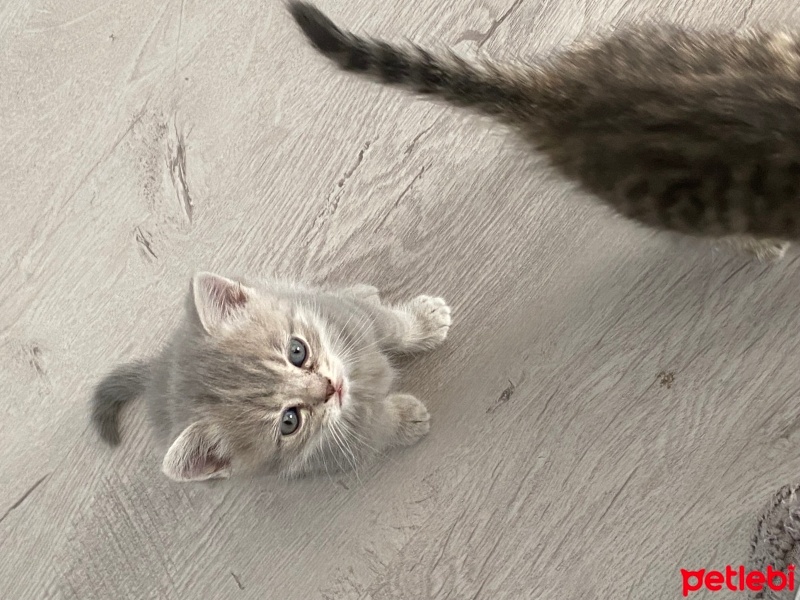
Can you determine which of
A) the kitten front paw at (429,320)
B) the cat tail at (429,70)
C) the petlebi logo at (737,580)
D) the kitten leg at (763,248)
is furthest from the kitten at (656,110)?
the petlebi logo at (737,580)

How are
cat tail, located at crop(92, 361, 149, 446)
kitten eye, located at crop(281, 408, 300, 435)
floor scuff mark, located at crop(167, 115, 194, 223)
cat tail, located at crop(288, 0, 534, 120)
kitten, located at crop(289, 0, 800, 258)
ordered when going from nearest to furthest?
kitten, located at crop(289, 0, 800, 258) < cat tail, located at crop(288, 0, 534, 120) < kitten eye, located at crop(281, 408, 300, 435) < cat tail, located at crop(92, 361, 149, 446) < floor scuff mark, located at crop(167, 115, 194, 223)

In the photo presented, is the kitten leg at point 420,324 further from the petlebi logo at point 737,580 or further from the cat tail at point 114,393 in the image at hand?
the petlebi logo at point 737,580

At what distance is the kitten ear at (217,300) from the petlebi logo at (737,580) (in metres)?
0.86

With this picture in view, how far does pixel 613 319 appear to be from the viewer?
3.44ft

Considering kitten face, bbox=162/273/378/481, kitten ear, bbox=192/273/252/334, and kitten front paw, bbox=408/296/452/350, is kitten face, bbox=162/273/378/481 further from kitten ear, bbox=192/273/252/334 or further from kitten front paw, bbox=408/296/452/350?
kitten front paw, bbox=408/296/452/350

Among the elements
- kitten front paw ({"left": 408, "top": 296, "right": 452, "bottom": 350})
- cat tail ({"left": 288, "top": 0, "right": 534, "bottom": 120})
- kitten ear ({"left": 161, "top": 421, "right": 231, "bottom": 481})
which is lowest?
kitten ear ({"left": 161, "top": 421, "right": 231, "bottom": 481})

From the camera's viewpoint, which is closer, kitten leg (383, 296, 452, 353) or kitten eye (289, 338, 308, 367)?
kitten eye (289, 338, 308, 367)

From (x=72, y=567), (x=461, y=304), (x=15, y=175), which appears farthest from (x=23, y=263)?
(x=461, y=304)

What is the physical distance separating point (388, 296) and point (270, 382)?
1.04 feet

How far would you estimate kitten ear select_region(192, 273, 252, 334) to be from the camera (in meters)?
0.84

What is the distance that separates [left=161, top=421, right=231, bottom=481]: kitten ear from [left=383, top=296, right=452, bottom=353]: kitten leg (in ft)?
1.04

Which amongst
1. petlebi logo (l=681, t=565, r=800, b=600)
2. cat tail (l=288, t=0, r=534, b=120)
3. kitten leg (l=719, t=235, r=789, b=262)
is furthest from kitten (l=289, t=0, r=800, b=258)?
petlebi logo (l=681, t=565, r=800, b=600)

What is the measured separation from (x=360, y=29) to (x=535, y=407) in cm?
77

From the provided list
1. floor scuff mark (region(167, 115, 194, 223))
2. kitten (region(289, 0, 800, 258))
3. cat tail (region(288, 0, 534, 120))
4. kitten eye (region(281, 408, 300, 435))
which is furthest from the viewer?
floor scuff mark (region(167, 115, 194, 223))
